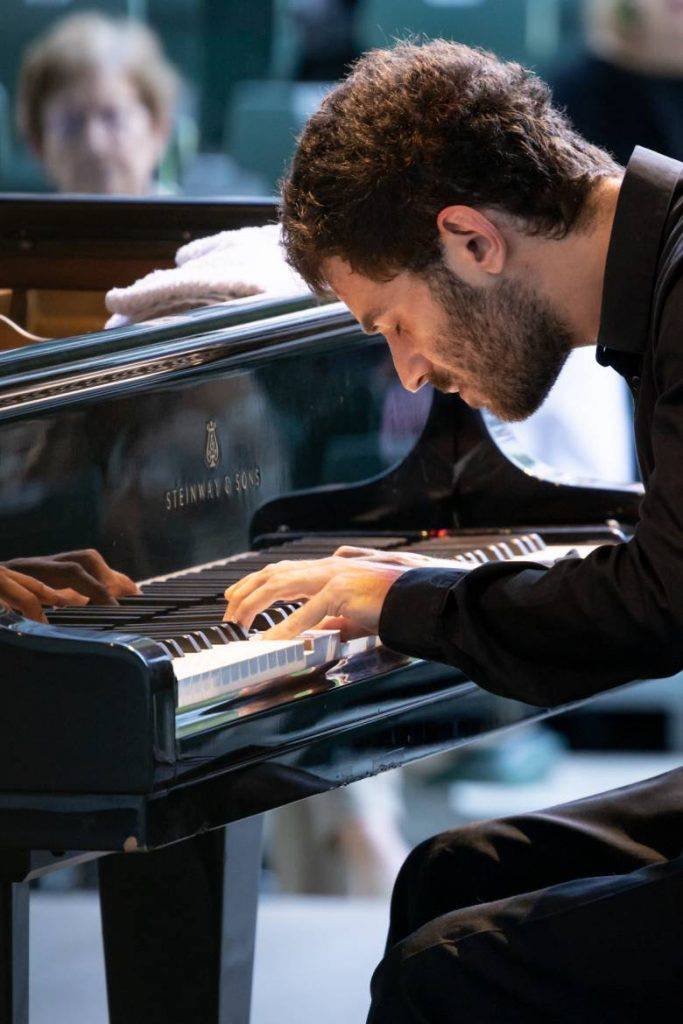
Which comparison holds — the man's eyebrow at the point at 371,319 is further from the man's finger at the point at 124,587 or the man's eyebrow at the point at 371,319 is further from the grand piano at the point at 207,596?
the man's finger at the point at 124,587

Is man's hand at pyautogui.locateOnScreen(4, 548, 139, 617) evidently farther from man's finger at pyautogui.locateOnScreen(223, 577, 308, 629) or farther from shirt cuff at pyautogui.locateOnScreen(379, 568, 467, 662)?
shirt cuff at pyautogui.locateOnScreen(379, 568, 467, 662)

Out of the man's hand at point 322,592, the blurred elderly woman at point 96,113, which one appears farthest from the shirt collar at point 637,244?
the blurred elderly woman at point 96,113

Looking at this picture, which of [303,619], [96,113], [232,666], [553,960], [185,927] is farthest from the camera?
[96,113]

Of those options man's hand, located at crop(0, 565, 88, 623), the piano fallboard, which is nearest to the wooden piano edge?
the piano fallboard

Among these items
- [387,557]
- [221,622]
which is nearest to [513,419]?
[387,557]

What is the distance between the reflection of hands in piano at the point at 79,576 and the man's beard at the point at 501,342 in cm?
44

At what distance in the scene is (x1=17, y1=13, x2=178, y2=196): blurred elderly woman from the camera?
169 inches

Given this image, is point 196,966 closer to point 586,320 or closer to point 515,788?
point 586,320

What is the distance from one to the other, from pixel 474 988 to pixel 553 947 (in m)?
0.08

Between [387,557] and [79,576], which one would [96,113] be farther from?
[387,557]

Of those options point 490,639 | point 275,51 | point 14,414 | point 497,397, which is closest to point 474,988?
point 490,639

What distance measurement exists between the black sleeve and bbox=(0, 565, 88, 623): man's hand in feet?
1.25

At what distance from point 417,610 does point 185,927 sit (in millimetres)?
630

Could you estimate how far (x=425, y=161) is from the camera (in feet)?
5.33
